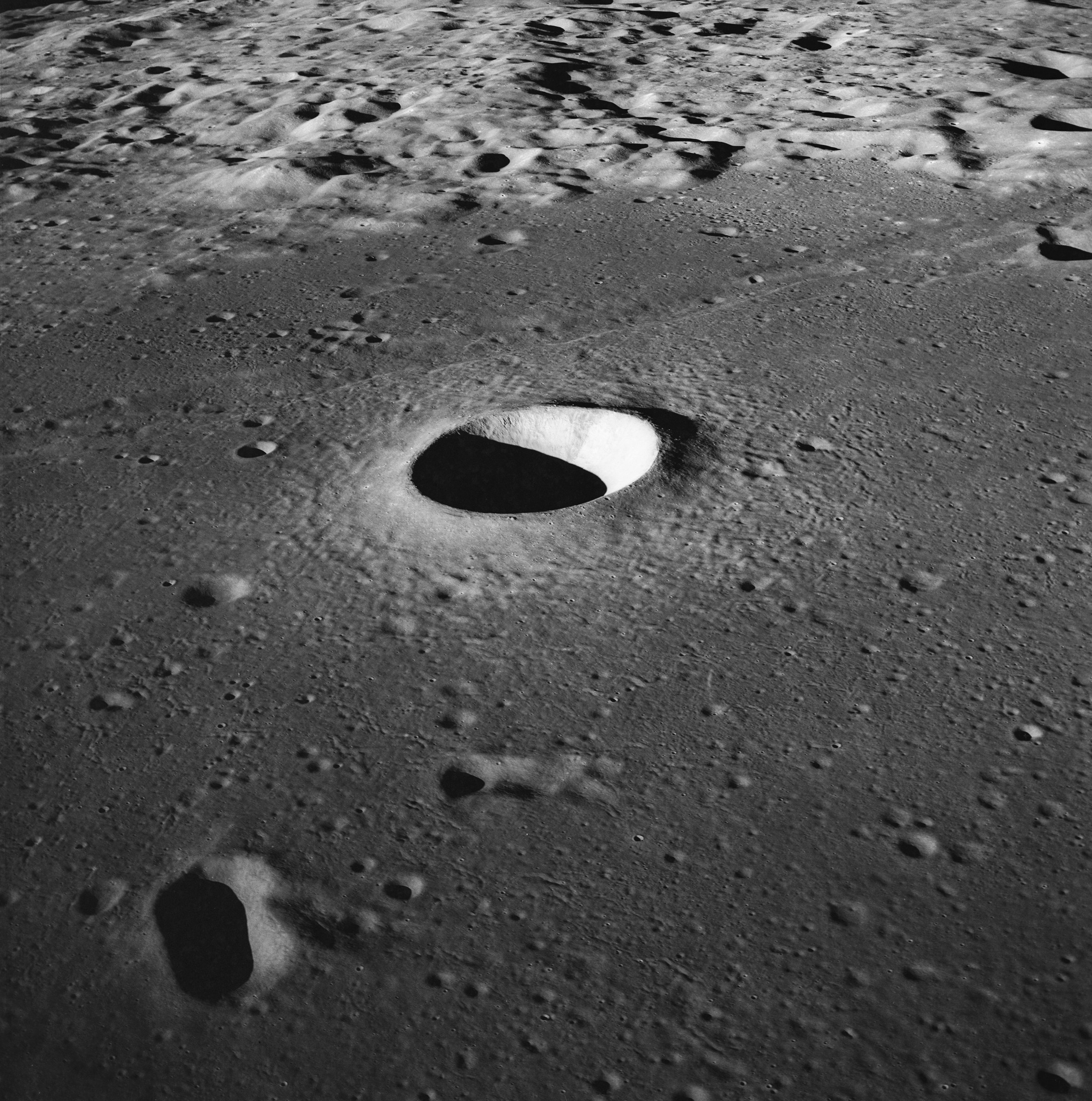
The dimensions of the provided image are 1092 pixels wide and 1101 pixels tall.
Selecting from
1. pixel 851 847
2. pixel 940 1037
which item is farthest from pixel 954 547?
pixel 940 1037

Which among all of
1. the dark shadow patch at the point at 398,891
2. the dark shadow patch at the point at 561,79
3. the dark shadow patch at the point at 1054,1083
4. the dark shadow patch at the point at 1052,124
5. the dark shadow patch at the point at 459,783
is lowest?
the dark shadow patch at the point at 398,891

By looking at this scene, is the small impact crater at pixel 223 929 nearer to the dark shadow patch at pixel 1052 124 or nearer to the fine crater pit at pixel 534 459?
the fine crater pit at pixel 534 459

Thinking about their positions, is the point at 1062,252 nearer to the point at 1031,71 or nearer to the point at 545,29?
the point at 1031,71

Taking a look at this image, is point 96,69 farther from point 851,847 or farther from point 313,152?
point 851,847

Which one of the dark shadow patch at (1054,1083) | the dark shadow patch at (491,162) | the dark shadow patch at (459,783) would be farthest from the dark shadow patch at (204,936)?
the dark shadow patch at (491,162)

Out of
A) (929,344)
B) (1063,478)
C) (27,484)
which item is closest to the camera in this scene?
(1063,478)

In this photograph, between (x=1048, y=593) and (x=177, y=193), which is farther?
(x=177, y=193)

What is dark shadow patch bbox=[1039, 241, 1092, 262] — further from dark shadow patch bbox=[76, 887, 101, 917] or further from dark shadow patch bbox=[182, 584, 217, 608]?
dark shadow patch bbox=[76, 887, 101, 917]
